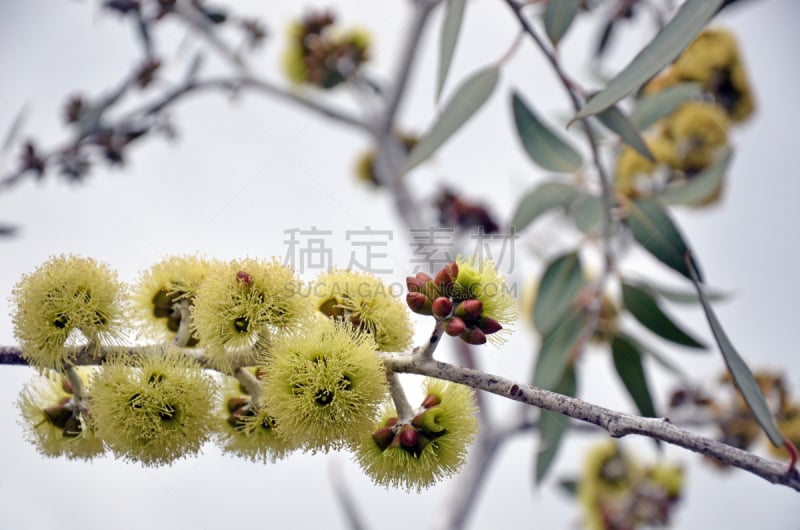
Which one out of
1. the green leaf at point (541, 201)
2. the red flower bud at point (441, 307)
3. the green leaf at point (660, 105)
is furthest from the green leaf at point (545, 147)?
the red flower bud at point (441, 307)

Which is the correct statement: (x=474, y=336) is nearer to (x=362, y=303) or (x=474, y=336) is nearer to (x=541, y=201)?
(x=362, y=303)

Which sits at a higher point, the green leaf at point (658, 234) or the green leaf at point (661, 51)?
the green leaf at point (661, 51)

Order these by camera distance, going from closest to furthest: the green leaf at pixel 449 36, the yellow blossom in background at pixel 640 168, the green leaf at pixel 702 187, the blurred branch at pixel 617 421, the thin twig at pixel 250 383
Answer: the blurred branch at pixel 617 421, the thin twig at pixel 250 383, the green leaf at pixel 449 36, the green leaf at pixel 702 187, the yellow blossom in background at pixel 640 168

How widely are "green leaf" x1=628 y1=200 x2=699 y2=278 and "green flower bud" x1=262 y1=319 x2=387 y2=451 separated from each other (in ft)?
2.35

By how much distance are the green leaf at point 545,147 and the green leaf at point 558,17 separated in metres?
0.38

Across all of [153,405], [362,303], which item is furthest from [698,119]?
[153,405]

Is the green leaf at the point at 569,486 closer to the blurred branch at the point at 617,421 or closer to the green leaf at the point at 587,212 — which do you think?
the green leaf at the point at 587,212

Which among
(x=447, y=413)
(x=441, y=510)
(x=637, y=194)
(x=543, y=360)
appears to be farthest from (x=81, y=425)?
(x=637, y=194)

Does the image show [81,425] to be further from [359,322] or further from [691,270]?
[691,270]

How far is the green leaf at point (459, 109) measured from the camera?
123 cm

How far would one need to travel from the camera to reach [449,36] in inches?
47.8

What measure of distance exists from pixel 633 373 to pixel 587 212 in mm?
430

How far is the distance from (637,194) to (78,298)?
1795 mm

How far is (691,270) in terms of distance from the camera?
1.19m
